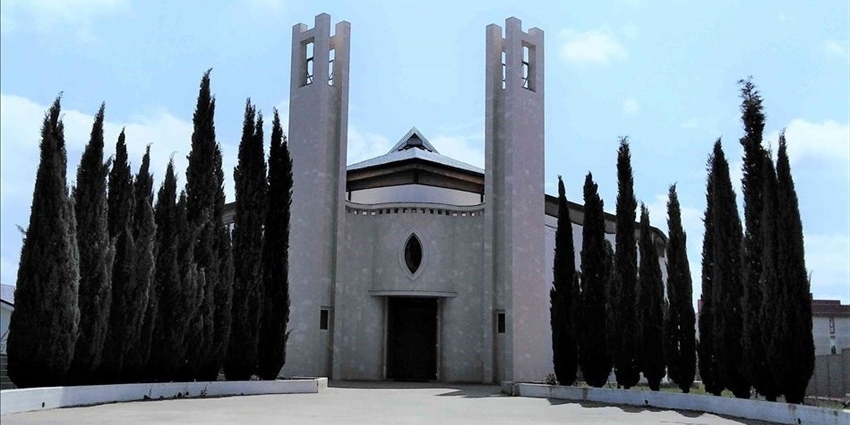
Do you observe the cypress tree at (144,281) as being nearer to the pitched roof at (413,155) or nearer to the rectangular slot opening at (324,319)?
the rectangular slot opening at (324,319)

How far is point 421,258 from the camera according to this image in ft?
84.0

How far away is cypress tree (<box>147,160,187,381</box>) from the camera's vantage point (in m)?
15.9

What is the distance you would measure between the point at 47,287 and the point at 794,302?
38.4 ft

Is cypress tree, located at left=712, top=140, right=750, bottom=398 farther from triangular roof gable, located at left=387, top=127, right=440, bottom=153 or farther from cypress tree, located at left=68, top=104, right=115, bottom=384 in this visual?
triangular roof gable, located at left=387, top=127, right=440, bottom=153

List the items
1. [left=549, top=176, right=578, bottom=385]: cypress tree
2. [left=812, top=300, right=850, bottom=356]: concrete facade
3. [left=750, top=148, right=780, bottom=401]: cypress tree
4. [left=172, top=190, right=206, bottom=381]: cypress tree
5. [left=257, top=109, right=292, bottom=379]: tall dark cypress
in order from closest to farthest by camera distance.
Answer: [left=750, top=148, right=780, bottom=401]: cypress tree → [left=172, top=190, right=206, bottom=381]: cypress tree → [left=257, top=109, right=292, bottom=379]: tall dark cypress → [left=549, top=176, right=578, bottom=385]: cypress tree → [left=812, top=300, right=850, bottom=356]: concrete facade

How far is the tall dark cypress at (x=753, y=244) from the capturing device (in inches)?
538

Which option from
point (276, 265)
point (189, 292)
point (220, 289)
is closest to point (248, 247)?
point (276, 265)

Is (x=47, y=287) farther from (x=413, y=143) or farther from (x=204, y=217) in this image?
(x=413, y=143)

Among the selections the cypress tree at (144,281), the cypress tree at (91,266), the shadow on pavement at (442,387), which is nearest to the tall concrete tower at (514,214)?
the shadow on pavement at (442,387)

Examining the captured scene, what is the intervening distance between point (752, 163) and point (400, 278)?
1282 centimetres

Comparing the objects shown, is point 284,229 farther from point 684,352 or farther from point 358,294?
point 684,352

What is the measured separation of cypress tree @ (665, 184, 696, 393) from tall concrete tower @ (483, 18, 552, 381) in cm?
724

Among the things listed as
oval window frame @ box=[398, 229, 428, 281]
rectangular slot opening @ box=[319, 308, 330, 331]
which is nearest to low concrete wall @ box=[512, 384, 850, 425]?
oval window frame @ box=[398, 229, 428, 281]

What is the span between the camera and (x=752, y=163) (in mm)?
14844
